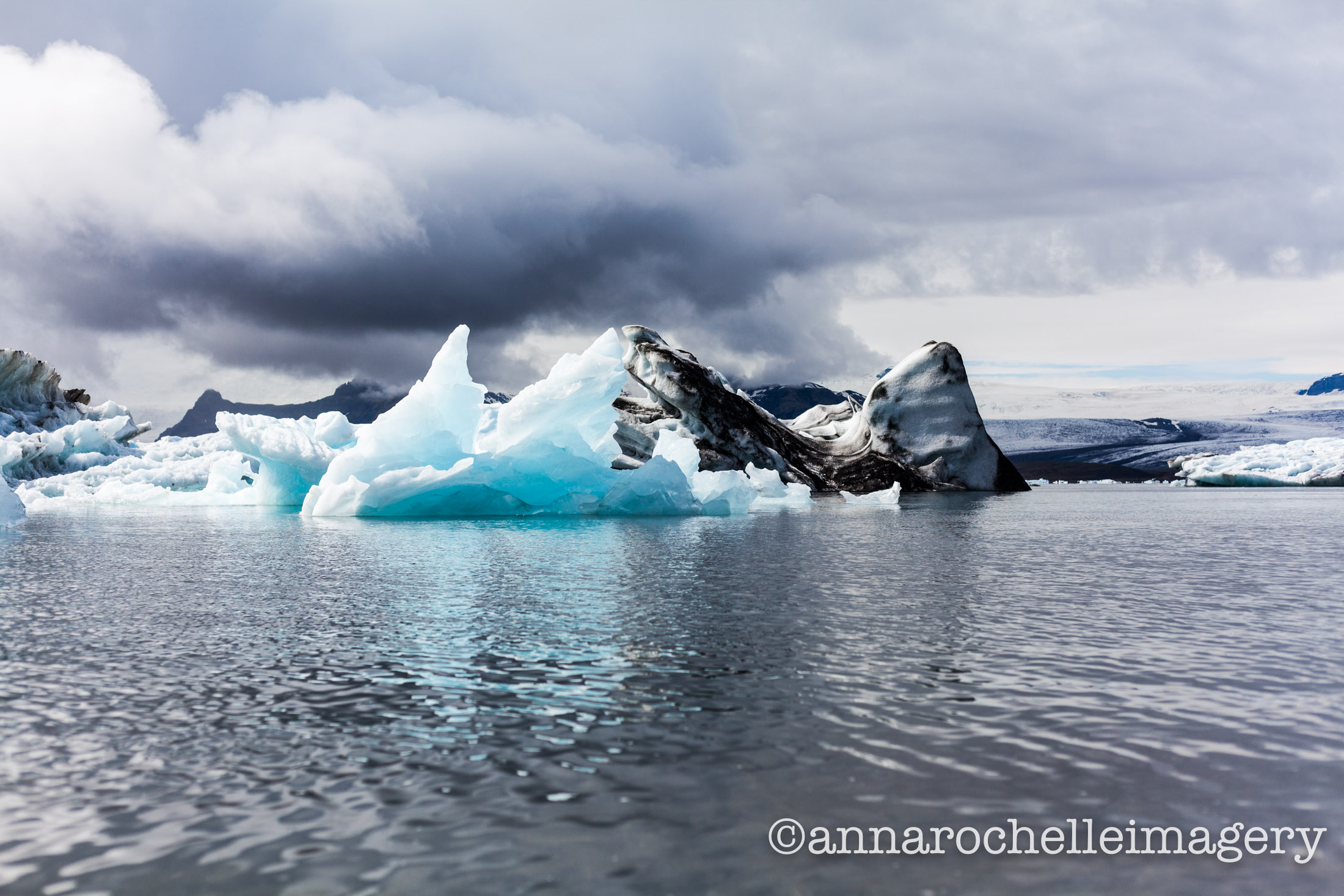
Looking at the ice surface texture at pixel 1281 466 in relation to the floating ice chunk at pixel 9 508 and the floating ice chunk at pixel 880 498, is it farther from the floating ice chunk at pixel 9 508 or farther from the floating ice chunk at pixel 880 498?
the floating ice chunk at pixel 9 508

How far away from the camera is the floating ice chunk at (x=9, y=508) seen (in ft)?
63.2

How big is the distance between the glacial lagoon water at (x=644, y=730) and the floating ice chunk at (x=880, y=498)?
22.0 metres

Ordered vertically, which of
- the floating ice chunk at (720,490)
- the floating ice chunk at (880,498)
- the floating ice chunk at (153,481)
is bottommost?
the floating ice chunk at (880,498)

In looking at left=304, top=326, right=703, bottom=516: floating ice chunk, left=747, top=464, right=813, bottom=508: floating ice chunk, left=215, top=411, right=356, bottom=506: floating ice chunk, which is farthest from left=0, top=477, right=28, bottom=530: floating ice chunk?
left=747, top=464, right=813, bottom=508: floating ice chunk

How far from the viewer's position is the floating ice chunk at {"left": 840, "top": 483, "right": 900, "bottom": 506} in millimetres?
30828

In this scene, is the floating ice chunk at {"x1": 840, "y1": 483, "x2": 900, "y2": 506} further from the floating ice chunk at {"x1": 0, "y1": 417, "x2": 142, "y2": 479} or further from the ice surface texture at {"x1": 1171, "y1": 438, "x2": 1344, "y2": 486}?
the ice surface texture at {"x1": 1171, "y1": 438, "x2": 1344, "y2": 486}

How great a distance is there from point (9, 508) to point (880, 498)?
2511cm

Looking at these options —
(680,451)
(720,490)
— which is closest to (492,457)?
(680,451)

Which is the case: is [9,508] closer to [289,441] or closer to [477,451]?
[289,441]

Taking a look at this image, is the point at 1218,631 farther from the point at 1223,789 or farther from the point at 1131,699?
the point at 1223,789

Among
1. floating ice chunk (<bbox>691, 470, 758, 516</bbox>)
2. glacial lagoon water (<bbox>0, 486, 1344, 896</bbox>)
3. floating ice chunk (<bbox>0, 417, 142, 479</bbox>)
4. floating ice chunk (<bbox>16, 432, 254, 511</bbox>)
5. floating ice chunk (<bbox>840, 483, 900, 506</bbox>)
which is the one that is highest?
floating ice chunk (<bbox>0, 417, 142, 479</bbox>)

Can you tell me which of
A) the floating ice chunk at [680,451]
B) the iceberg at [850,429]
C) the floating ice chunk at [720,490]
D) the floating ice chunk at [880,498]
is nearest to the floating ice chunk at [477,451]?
the floating ice chunk at [720,490]

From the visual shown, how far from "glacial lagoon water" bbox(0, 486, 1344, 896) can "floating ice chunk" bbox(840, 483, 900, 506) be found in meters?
22.0

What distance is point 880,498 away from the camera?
31594mm
